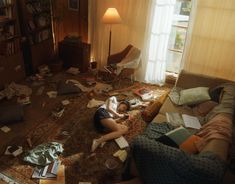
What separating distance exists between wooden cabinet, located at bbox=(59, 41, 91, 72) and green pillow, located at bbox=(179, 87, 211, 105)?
238 centimetres

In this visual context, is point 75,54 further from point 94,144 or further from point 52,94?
point 94,144

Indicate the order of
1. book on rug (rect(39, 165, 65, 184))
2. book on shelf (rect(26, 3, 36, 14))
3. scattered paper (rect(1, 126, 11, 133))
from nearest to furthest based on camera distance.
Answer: book on rug (rect(39, 165, 65, 184))
scattered paper (rect(1, 126, 11, 133))
book on shelf (rect(26, 3, 36, 14))

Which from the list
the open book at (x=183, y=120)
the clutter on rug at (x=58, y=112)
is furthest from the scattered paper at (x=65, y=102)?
the open book at (x=183, y=120)

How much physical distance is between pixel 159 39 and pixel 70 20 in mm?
2051

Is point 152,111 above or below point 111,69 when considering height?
below

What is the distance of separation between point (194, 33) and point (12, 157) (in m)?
3.52

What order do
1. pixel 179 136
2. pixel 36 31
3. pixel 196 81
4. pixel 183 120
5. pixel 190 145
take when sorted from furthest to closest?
pixel 36 31 < pixel 196 81 < pixel 183 120 < pixel 179 136 < pixel 190 145

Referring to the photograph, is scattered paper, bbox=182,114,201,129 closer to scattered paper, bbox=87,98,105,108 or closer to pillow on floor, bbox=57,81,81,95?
scattered paper, bbox=87,98,105,108

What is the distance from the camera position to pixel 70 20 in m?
5.32

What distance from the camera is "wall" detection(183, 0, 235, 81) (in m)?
3.99

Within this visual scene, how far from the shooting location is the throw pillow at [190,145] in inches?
96.3

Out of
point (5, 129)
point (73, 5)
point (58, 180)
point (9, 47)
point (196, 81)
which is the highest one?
point (73, 5)

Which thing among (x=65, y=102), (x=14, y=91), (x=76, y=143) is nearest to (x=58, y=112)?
(x=65, y=102)

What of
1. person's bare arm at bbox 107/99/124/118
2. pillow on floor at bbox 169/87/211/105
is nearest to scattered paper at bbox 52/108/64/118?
person's bare arm at bbox 107/99/124/118
